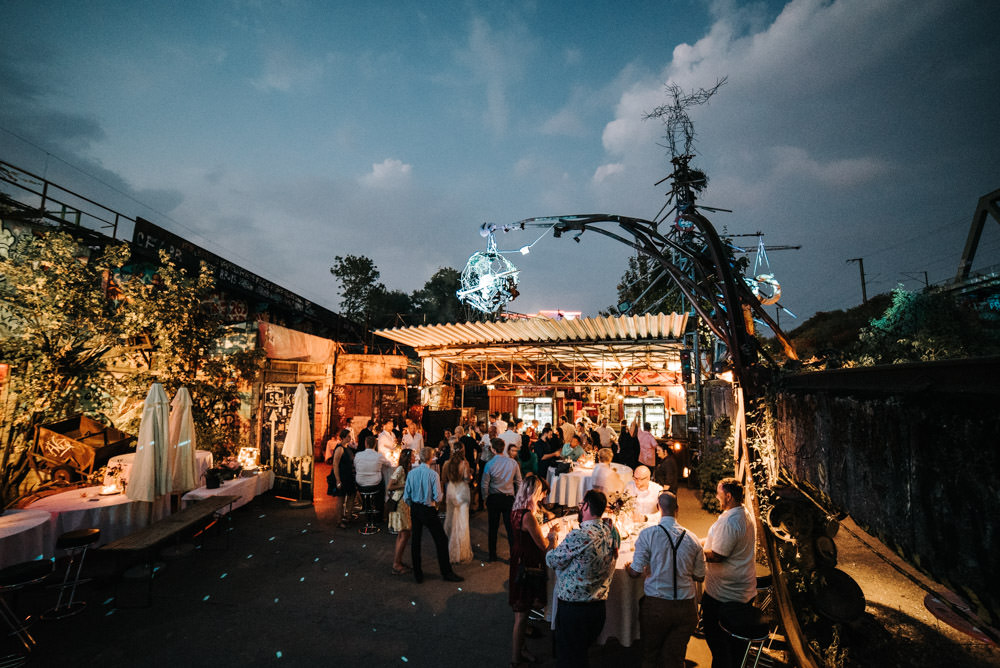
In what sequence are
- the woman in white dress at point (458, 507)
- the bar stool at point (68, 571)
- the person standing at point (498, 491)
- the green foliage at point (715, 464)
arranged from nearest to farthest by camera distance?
the bar stool at point (68, 571) < the woman in white dress at point (458, 507) < the person standing at point (498, 491) < the green foliage at point (715, 464)

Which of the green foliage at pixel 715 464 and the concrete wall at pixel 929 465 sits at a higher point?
the concrete wall at pixel 929 465

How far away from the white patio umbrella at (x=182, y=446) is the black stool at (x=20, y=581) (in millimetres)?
2487

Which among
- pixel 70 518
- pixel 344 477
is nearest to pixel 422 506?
pixel 344 477

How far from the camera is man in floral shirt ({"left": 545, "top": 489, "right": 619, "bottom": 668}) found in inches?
126

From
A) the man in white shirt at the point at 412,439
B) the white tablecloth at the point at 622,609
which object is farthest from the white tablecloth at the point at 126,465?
the white tablecloth at the point at 622,609

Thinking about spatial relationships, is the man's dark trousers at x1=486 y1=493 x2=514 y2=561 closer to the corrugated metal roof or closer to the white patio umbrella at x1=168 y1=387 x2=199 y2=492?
the corrugated metal roof

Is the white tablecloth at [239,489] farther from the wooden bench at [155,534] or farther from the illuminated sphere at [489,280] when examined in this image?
the illuminated sphere at [489,280]

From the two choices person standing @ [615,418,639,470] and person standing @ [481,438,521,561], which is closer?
person standing @ [481,438,521,561]

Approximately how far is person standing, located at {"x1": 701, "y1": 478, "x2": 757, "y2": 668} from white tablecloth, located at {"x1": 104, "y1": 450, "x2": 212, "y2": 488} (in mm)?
7370

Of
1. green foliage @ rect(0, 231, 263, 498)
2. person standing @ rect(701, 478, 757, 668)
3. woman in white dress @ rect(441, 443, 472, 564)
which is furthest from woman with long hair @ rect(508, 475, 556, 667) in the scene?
green foliage @ rect(0, 231, 263, 498)

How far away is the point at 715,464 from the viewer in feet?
29.7

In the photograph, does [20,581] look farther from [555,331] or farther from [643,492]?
[555,331]

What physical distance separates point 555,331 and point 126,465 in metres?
8.45

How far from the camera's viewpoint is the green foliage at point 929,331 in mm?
11656
